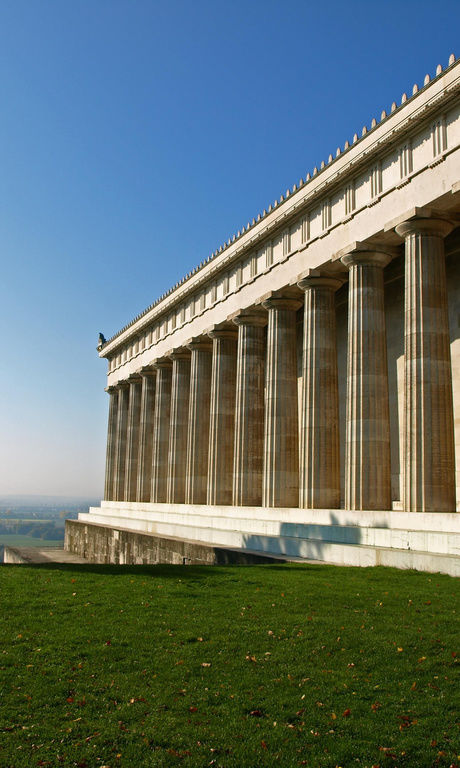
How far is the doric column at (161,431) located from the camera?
208 ft

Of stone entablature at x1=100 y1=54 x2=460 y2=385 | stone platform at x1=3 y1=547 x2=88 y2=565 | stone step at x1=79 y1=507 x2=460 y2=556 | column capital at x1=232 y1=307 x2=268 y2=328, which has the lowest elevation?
stone platform at x1=3 y1=547 x2=88 y2=565

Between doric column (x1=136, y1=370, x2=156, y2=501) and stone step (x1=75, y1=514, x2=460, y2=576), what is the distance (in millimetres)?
28307

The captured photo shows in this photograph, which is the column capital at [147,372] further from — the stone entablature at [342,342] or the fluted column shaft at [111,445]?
the fluted column shaft at [111,445]

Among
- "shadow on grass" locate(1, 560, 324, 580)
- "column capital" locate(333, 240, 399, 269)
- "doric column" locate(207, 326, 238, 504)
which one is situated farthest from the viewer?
"doric column" locate(207, 326, 238, 504)

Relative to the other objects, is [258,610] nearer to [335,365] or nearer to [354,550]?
[354,550]

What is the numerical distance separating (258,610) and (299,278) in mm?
26497

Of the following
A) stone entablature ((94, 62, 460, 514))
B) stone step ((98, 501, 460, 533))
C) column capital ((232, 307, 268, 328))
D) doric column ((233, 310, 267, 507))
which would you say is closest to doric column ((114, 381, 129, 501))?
stone entablature ((94, 62, 460, 514))

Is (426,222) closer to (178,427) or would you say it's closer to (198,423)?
(198,423)

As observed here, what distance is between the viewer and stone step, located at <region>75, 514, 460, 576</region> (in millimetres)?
20812

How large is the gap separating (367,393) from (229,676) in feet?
75.5

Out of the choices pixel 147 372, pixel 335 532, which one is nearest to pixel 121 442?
pixel 147 372

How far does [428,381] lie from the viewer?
94.9 feet

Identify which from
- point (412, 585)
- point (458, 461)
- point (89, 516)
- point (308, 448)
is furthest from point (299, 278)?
point (89, 516)

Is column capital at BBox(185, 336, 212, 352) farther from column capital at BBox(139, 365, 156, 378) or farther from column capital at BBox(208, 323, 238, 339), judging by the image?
column capital at BBox(139, 365, 156, 378)
